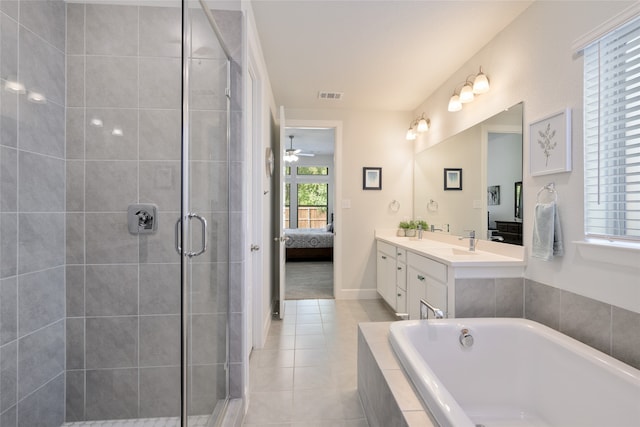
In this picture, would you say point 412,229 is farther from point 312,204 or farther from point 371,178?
point 312,204

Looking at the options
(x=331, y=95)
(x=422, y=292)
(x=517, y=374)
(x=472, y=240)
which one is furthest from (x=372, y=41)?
(x=517, y=374)

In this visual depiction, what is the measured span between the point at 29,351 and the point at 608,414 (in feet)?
→ 7.99

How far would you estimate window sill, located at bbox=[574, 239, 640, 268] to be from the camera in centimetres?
134

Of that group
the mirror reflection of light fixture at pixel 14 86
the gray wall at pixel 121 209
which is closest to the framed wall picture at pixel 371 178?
the gray wall at pixel 121 209

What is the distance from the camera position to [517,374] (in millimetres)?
1607

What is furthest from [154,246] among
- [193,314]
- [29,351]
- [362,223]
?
[362,223]

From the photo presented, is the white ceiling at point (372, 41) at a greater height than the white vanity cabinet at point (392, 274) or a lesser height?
greater

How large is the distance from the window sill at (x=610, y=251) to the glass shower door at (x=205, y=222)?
6.26ft

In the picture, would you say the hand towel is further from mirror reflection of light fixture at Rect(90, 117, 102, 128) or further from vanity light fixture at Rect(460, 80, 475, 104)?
mirror reflection of light fixture at Rect(90, 117, 102, 128)

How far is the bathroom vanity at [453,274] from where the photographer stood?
1998 mm

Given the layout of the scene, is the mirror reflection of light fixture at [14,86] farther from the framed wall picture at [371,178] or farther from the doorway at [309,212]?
the framed wall picture at [371,178]

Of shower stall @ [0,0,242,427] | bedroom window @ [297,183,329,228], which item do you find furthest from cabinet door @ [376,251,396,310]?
bedroom window @ [297,183,329,228]

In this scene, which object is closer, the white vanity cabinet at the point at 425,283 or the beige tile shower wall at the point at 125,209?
the beige tile shower wall at the point at 125,209

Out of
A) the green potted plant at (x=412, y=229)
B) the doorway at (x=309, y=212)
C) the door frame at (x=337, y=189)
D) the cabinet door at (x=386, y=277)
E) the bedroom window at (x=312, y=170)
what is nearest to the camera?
the cabinet door at (x=386, y=277)
